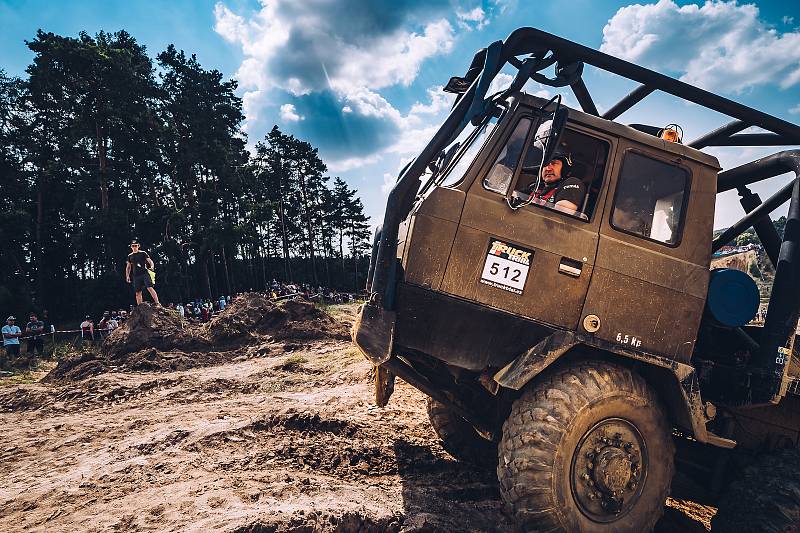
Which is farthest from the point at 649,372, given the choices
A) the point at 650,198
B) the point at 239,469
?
the point at 239,469

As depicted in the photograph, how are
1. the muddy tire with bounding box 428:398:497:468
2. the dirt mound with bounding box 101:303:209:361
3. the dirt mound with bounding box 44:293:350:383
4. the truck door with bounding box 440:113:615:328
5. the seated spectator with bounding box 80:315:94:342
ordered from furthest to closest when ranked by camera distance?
the seated spectator with bounding box 80:315:94:342
the dirt mound with bounding box 101:303:209:361
the dirt mound with bounding box 44:293:350:383
the muddy tire with bounding box 428:398:497:468
the truck door with bounding box 440:113:615:328

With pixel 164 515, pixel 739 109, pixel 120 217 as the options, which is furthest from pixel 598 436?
pixel 120 217

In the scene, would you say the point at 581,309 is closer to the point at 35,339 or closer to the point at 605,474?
the point at 605,474

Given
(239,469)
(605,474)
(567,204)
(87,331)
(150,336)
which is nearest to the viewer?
(605,474)

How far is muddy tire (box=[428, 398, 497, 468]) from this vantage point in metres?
Result: 4.17

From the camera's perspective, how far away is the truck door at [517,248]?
291 cm

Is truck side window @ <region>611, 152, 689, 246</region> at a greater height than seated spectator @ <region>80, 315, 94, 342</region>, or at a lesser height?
greater

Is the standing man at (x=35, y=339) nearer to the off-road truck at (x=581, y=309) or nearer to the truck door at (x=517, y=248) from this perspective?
the off-road truck at (x=581, y=309)

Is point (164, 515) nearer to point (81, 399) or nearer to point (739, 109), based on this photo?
point (81, 399)

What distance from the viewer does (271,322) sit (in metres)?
11.7

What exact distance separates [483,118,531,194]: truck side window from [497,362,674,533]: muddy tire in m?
1.44

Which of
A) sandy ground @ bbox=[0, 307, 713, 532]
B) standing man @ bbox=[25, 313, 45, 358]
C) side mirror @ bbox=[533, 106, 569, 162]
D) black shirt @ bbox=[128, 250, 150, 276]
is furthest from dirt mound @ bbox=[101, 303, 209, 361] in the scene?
side mirror @ bbox=[533, 106, 569, 162]

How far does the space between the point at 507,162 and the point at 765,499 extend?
3114 mm

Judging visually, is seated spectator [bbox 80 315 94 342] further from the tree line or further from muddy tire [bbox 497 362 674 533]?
muddy tire [bbox 497 362 674 533]
